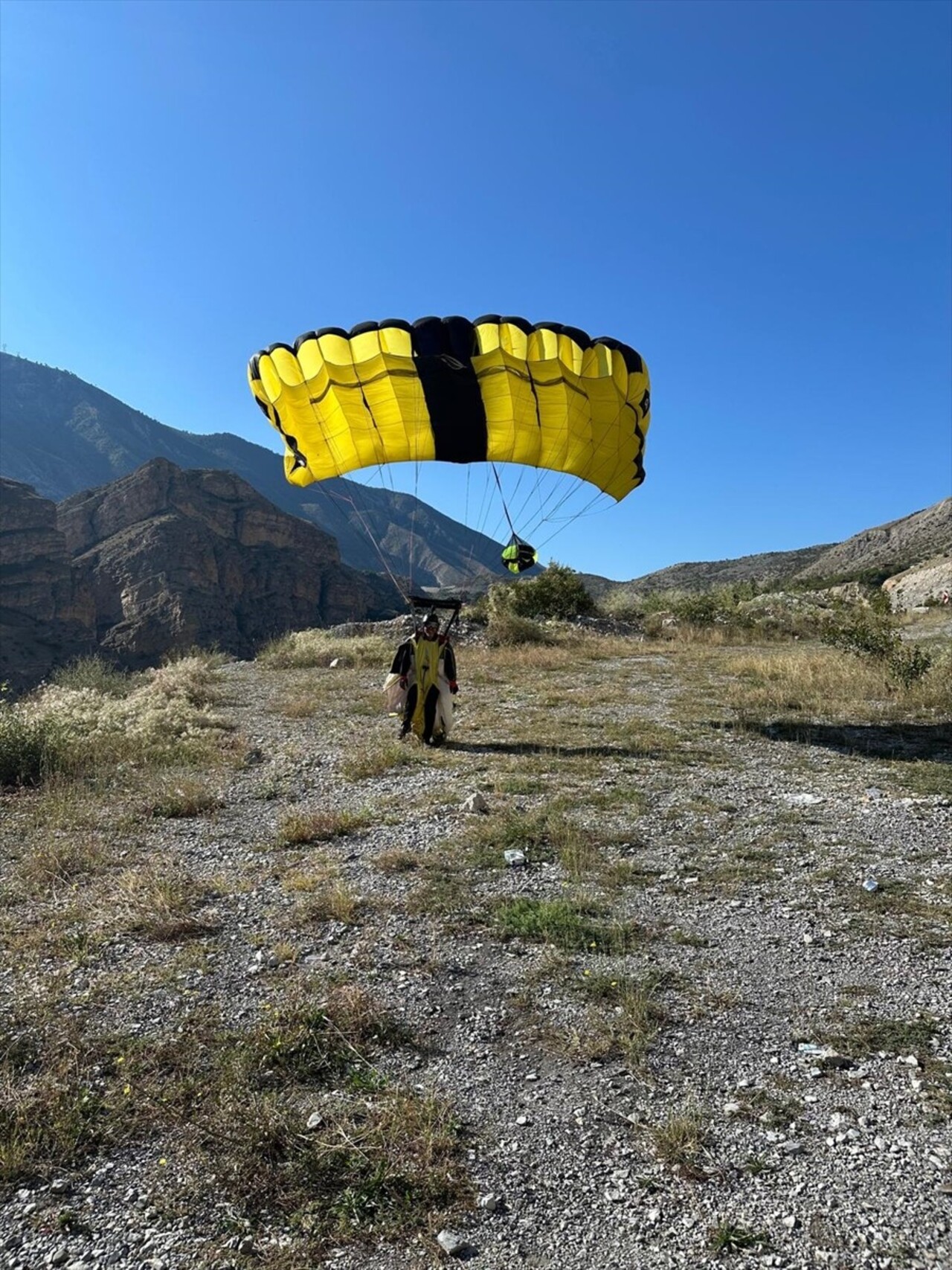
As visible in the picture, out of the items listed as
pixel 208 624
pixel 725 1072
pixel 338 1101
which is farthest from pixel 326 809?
pixel 208 624

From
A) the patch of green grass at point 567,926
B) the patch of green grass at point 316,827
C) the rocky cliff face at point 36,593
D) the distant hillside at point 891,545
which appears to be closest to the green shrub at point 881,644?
the patch of green grass at point 567,926

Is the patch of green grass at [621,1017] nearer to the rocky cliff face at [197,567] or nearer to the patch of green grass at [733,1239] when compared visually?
the patch of green grass at [733,1239]

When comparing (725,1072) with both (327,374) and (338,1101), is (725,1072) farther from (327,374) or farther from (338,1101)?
(327,374)

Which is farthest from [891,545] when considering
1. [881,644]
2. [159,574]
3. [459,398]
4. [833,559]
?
[159,574]

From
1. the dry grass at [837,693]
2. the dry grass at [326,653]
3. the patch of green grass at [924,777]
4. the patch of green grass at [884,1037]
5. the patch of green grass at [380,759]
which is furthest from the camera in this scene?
the dry grass at [326,653]

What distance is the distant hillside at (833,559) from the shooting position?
61500 millimetres

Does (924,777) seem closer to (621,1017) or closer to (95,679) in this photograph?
(621,1017)

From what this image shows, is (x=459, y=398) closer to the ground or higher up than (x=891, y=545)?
closer to the ground

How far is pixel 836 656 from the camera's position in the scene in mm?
14734

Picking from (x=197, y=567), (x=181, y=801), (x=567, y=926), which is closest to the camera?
(x=567, y=926)

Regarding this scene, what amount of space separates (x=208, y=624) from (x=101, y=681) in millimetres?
68993

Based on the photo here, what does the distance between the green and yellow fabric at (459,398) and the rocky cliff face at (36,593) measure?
63018 millimetres

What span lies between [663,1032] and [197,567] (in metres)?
90.0

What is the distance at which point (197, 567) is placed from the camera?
282 feet
